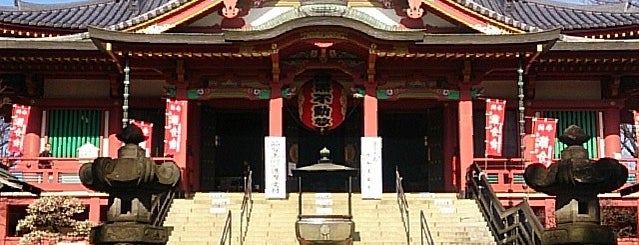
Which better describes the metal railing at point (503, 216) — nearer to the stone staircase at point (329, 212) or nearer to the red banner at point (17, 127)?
the stone staircase at point (329, 212)

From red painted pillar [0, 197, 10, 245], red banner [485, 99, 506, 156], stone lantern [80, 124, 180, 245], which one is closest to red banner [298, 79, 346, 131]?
red banner [485, 99, 506, 156]

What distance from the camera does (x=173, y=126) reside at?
63.9ft

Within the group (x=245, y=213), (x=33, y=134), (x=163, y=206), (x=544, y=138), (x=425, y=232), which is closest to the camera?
(x=425, y=232)

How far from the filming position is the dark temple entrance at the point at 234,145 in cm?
2203

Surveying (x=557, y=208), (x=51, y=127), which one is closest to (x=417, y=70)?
(x=51, y=127)

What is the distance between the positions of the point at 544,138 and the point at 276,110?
610 cm

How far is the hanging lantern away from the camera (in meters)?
20.7

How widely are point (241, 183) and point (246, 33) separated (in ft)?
17.0

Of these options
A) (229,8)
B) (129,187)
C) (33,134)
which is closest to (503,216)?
(129,187)

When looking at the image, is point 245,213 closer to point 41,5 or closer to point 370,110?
point 370,110

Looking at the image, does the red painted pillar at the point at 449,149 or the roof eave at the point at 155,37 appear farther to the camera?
the red painted pillar at the point at 449,149

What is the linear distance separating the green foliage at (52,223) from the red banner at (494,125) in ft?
29.2

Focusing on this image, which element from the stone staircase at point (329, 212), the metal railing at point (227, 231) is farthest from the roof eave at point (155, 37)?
the metal railing at point (227, 231)

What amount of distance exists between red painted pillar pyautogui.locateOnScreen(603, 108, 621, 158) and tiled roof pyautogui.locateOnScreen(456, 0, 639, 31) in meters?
2.37
